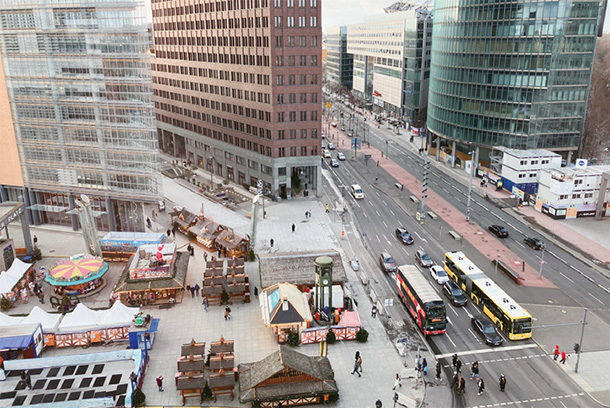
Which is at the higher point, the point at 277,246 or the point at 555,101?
the point at 555,101

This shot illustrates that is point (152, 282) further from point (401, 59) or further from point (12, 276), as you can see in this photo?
point (401, 59)

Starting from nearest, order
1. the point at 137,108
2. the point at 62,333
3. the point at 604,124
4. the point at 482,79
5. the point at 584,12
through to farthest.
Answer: the point at 62,333
the point at 137,108
the point at 584,12
the point at 482,79
the point at 604,124

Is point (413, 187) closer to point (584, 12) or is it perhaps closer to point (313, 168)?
point (313, 168)

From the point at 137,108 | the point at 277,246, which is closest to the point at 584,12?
the point at 277,246

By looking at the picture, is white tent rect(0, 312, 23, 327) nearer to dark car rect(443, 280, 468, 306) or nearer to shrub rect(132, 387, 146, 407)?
shrub rect(132, 387, 146, 407)

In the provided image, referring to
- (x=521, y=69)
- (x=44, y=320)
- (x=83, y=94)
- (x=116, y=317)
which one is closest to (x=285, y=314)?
(x=116, y=317)

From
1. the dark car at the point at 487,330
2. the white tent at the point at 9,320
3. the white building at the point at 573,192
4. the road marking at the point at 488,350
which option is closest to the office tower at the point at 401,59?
the white building at the point at 573,192
